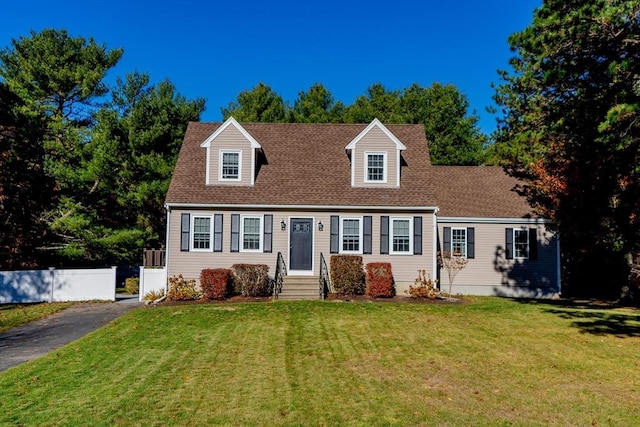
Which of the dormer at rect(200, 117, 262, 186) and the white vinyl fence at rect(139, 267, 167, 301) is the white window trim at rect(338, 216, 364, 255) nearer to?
the dormer at rect(200, 117, 262, 186)

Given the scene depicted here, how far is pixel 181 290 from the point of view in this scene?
1794 centimetres

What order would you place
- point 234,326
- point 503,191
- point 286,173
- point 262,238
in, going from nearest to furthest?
point 234,326 < point 262,238 < point 286,173 < point 503,191

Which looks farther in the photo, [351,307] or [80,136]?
[80,136]

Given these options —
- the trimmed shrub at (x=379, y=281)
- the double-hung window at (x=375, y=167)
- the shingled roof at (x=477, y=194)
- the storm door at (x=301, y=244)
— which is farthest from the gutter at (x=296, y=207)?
the trimmed shrub at (x=379, y=281)

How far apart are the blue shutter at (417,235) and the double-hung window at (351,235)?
2.22 meters

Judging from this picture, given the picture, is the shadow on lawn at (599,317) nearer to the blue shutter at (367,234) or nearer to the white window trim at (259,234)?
the blue shutter at (367,234)

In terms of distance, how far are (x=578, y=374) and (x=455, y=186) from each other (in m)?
16.2

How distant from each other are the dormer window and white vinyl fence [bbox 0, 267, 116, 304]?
609 centimetres

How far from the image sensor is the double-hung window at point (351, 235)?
19.3m

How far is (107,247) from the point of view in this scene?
2461 cm

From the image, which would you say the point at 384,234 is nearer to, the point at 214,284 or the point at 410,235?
the point at 410,235

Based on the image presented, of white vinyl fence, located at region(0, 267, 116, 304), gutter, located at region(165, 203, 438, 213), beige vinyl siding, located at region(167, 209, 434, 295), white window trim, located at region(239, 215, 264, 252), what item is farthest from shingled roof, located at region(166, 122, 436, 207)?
white vinyl fence, located at region(0, 267, 116, 304)

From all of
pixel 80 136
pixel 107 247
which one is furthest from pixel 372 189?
pixel 80 136

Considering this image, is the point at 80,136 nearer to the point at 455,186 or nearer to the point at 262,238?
the point at 262,238
